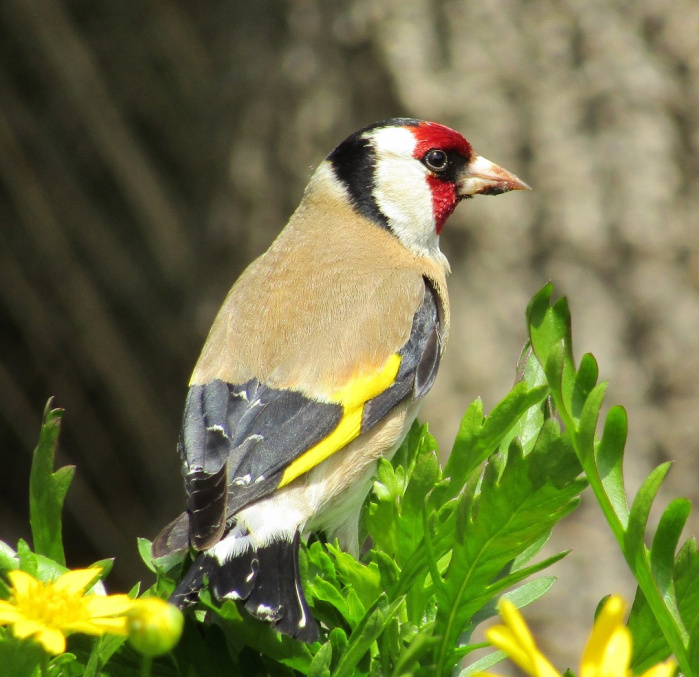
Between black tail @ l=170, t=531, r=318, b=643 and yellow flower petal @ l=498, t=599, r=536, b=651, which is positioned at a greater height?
yellow flower petal @ l=498, t=599, r=536, b=651

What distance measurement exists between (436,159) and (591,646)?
210cm

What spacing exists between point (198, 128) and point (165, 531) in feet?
10.7

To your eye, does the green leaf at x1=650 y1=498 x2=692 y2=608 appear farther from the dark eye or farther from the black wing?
the dark eye

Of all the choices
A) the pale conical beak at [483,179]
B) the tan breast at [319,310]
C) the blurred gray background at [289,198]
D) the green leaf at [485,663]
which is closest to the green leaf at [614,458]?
the green leaf at [485,663]

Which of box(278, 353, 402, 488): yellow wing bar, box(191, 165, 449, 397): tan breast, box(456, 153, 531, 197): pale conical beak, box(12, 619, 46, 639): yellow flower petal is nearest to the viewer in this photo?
box(12, 619, 46, 639): yellow flower petal

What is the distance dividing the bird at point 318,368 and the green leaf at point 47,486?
0.56 ft

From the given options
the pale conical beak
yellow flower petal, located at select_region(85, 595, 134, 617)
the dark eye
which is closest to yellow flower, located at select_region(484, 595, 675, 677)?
yellow flower petal, located at select_region(85, 595, 134, 617)

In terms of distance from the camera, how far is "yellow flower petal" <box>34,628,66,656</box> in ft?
2.79

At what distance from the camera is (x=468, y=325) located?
3.75 meters

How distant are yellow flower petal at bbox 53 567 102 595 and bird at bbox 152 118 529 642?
0.18m

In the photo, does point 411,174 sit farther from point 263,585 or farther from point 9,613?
point 9,613

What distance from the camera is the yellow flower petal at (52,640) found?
85cm

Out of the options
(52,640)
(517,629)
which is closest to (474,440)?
(517,629)

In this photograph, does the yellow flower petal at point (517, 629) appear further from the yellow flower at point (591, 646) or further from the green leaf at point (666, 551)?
the green leaf at point (666, 551)
